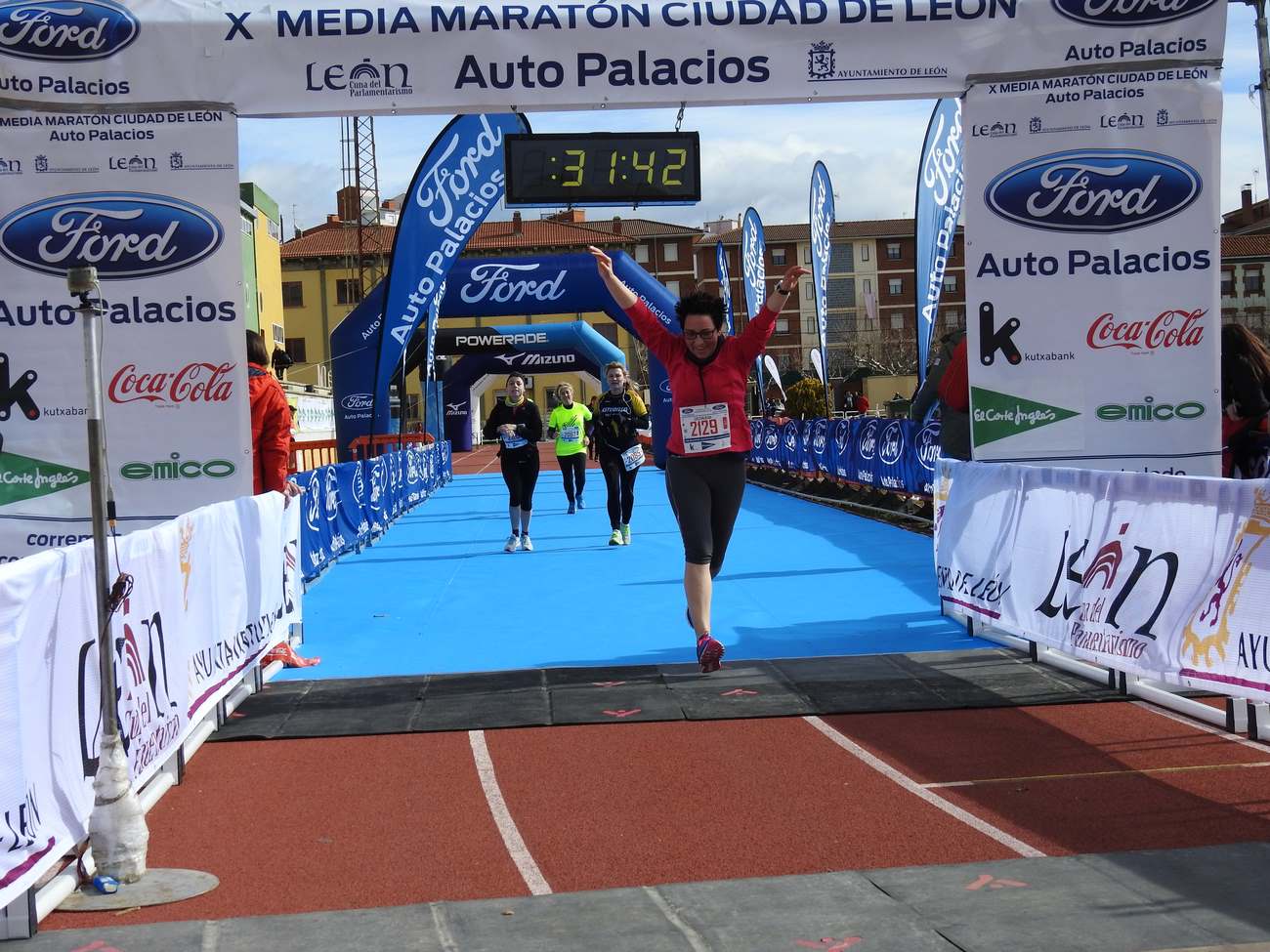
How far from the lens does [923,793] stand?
5.05m

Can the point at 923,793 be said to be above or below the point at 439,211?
below

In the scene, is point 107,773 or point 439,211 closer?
point 107,773

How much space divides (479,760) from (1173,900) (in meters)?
2.87

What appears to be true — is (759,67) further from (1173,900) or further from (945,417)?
(1173,900)

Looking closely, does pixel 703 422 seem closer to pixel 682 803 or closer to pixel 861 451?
pixel 682 803

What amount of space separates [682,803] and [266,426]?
416 centimetres

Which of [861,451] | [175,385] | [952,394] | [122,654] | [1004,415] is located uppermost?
[175,385]

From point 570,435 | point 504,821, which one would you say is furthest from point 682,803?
point 570,435

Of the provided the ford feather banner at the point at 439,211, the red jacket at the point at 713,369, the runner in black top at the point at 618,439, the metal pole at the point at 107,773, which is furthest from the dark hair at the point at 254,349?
the runner in black top at the point at 618,439

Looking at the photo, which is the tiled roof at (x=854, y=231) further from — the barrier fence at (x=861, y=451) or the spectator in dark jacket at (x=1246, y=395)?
the spectator in dark jacket at (x=1246, y=395)

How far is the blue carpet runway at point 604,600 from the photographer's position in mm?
8289

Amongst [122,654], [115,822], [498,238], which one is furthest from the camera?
[498,238]

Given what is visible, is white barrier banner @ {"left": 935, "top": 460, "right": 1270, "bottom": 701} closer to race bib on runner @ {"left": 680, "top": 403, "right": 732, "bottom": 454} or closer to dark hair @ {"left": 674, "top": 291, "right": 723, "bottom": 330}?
race bib on runner @ {"left": 680, "top": 403, "right": 732, "bottom": 454}

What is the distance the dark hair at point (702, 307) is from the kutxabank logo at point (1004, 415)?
5.74 feet
